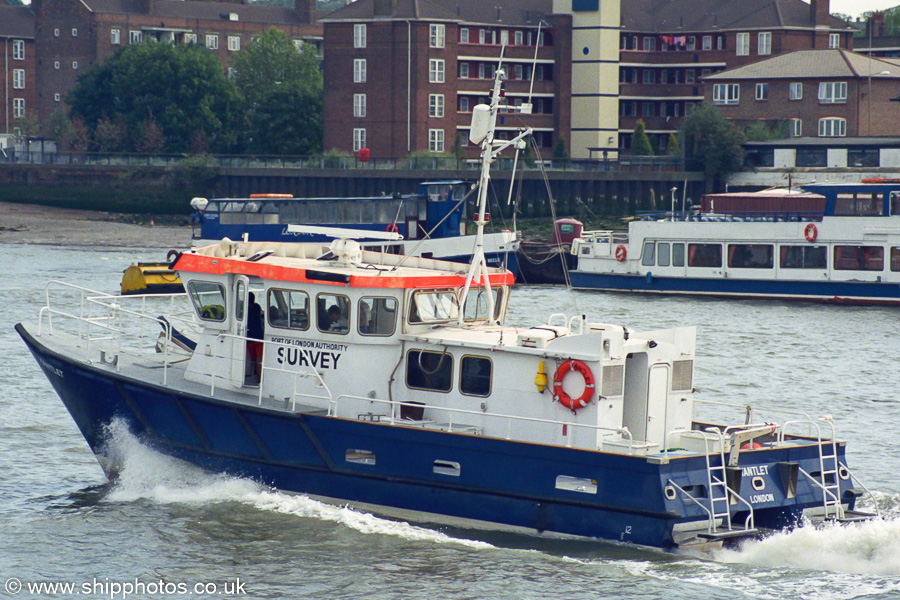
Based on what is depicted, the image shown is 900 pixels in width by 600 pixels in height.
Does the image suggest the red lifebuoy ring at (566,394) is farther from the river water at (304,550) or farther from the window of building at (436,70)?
the window of building at (436,70)

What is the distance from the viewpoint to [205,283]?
18625 millimetres

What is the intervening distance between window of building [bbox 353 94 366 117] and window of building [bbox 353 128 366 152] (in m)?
1.12

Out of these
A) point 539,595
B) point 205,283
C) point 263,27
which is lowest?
point 539,595

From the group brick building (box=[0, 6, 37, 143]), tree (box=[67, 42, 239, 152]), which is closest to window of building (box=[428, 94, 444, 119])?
tree (box=[67, 42, 239, 152])

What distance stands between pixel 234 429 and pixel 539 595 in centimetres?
532

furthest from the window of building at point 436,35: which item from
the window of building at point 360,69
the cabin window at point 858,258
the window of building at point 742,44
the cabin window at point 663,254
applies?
the cabin window at point 858,258

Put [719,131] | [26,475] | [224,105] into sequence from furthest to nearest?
1. [224,105]
2. [719,131]
3. [26,475]

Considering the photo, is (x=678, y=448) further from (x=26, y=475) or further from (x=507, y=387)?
(x=26, y=475)

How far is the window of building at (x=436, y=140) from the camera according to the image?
278 feet

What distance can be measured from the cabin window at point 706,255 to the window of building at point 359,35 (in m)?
41.4

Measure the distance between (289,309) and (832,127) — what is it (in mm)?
69691

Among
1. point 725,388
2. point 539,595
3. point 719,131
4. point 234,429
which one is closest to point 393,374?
point 234,429

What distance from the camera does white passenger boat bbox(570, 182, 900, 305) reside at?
46.9 m

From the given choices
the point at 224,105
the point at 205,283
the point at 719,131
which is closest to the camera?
the point at 205,283
